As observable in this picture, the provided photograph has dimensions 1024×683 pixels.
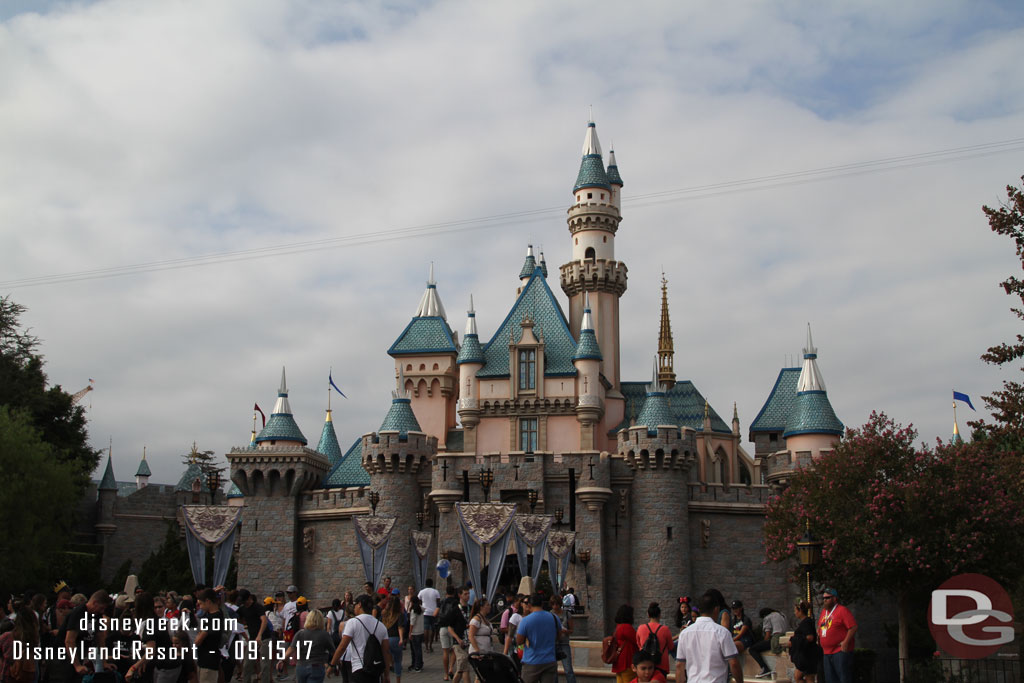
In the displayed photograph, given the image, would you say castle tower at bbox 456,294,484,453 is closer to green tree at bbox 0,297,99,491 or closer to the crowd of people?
green tree at bbox 0,297,99,491

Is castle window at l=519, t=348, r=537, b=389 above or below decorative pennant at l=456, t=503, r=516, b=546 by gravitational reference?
above

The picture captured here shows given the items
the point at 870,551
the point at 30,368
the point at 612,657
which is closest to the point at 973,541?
the point at 870,551

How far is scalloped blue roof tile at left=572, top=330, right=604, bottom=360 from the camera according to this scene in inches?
1682

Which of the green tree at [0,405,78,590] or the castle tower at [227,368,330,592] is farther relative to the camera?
the castle tower at [227,368,330,592]

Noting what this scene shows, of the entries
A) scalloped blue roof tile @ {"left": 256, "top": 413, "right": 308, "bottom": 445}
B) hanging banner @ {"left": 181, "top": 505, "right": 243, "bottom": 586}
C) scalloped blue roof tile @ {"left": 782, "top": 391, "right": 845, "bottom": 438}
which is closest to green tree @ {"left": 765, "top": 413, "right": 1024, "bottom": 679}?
scalloped blue roof tile @ {"left": 782, "top": 391, "right": 845, "bottom": 438}

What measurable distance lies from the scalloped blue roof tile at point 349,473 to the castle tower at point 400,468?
5.17 metres

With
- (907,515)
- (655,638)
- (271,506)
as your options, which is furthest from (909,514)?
(271,506)

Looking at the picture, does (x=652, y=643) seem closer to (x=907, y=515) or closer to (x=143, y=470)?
(x=907, y=515)

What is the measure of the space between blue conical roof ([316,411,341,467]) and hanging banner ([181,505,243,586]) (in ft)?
35.9

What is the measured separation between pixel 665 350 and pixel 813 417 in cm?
1504

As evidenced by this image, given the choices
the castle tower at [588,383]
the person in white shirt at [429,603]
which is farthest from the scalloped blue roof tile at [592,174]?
the person in white shirt at [429,603]

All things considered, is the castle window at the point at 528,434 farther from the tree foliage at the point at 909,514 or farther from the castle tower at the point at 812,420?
the tree foliage at the point at 909,514

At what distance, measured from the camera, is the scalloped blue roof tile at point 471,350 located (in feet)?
144

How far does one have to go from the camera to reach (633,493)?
37844 millimetres
